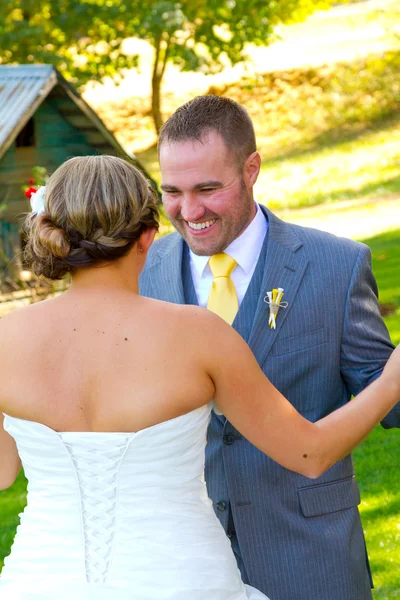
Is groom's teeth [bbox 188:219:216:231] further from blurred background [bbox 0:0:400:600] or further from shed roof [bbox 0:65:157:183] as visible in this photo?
shed roof [bbox 0:65:157:183]

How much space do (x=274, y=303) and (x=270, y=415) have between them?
2.93 feet

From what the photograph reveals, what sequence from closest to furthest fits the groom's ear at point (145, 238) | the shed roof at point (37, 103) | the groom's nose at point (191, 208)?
the groom's ear at point (145, 238) < the groom's nose at point (191, 208) < the shed roof at point (37, 103)

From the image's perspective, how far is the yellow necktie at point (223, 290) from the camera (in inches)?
157

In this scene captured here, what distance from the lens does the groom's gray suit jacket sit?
3793mm

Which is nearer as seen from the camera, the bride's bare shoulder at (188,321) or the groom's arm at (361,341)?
the bride's bare shoulder at (188,321)

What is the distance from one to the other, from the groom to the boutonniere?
0.01 m

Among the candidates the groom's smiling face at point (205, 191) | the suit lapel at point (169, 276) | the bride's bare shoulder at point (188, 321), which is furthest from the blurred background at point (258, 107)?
the bride's bare shoulder at point (188, 321)

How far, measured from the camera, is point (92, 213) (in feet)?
9.30

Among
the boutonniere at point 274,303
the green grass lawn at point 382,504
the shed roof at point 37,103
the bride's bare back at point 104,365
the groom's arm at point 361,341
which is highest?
the bride's bare back at point 104,365

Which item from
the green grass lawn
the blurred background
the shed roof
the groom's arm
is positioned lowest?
the blurred background

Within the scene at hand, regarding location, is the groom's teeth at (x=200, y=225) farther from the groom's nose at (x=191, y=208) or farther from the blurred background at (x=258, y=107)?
the blurred background at (x=258, y=107)

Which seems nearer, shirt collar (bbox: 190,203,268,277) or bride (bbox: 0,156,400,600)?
bride (bbox: 0,156,400,600)

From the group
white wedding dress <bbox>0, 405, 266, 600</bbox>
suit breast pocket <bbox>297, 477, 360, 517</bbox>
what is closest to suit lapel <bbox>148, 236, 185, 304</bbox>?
suit breast pocket <bbox>297, 477, 360, 517</bbox>

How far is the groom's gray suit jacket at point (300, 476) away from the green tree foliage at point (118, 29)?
1022 inches
